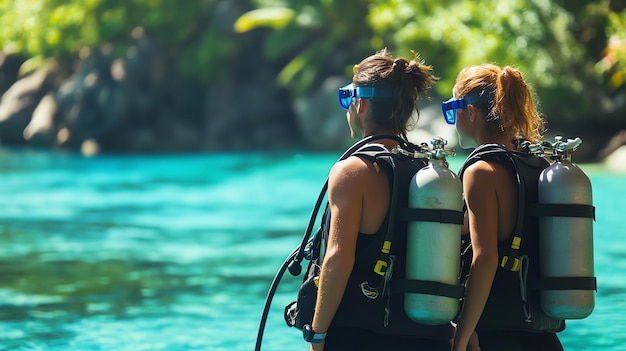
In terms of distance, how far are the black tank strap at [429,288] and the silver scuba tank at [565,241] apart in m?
0.29

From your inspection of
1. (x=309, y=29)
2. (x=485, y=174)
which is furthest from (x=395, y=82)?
(x=309, y=29)

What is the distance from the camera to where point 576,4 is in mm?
17297

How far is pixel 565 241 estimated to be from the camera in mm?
2723

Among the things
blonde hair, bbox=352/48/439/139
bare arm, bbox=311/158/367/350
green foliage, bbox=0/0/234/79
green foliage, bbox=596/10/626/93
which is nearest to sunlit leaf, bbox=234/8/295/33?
green foliage, bbox=0/0/234/79

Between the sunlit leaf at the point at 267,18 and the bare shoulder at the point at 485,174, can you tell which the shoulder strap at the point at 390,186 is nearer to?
the bare shoulder at the point at 485,174

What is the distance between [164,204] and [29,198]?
2.41 meters

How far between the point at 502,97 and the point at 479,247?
47cm

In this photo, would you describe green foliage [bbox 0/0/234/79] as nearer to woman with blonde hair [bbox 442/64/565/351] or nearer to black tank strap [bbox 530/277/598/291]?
woman with blonde hair [bbox 442/64/565/351]

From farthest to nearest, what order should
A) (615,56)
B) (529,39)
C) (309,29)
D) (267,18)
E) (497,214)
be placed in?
(309,29), (267,18), (529,39), (615,56), (497,214)

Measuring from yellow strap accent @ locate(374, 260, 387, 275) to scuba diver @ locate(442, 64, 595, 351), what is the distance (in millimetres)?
246

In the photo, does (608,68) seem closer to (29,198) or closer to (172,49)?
(29,198)

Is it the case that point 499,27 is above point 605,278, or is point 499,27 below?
above

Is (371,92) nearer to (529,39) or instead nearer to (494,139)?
(494,139)

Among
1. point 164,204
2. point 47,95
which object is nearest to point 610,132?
point 164,204
